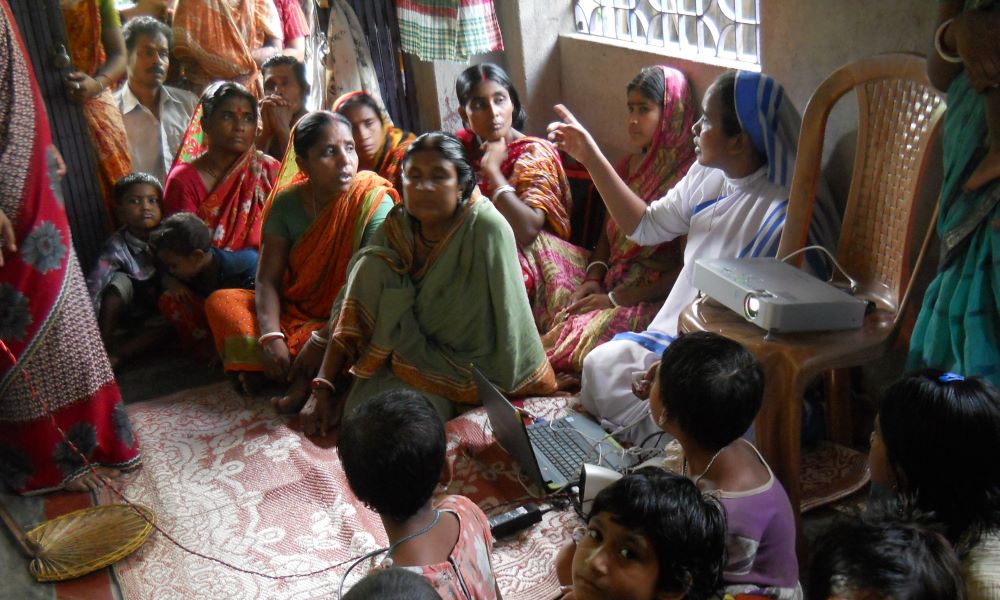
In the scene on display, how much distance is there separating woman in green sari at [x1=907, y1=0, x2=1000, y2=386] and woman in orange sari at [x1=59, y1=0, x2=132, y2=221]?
377 cm

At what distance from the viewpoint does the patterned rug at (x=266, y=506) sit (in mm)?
2400

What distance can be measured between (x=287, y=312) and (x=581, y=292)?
1.22 meters

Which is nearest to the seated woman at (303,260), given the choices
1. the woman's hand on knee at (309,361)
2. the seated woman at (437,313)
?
the woman's hand on knee at (309,361)

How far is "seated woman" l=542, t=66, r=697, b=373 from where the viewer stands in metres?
3.34

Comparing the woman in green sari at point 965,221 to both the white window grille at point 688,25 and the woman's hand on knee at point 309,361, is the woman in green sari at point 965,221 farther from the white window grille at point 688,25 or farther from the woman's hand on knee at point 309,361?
the woman's hand on knee at point 309,361

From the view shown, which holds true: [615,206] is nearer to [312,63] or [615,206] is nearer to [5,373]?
[5,373]

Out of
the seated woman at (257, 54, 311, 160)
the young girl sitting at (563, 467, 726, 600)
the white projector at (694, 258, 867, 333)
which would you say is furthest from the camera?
the seated woman at (257, 54, 311, 160)

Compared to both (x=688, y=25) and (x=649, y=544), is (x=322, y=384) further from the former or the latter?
(x=688, y=25)

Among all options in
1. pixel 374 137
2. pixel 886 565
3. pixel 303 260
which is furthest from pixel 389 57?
pixel 886 565

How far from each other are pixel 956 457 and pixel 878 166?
1.11 meters

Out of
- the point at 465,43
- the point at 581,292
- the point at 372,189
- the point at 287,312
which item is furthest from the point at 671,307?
the point at 465,43

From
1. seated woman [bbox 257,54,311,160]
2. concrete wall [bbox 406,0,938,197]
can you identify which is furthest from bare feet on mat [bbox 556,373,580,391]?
seated woman [bbox 257,54,311,160]

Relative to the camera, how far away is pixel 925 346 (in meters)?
2.08

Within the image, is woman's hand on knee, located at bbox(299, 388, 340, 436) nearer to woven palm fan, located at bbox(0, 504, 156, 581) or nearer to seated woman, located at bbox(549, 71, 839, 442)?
woven palm fan, located at bbox(0, 504, 156, 581)
